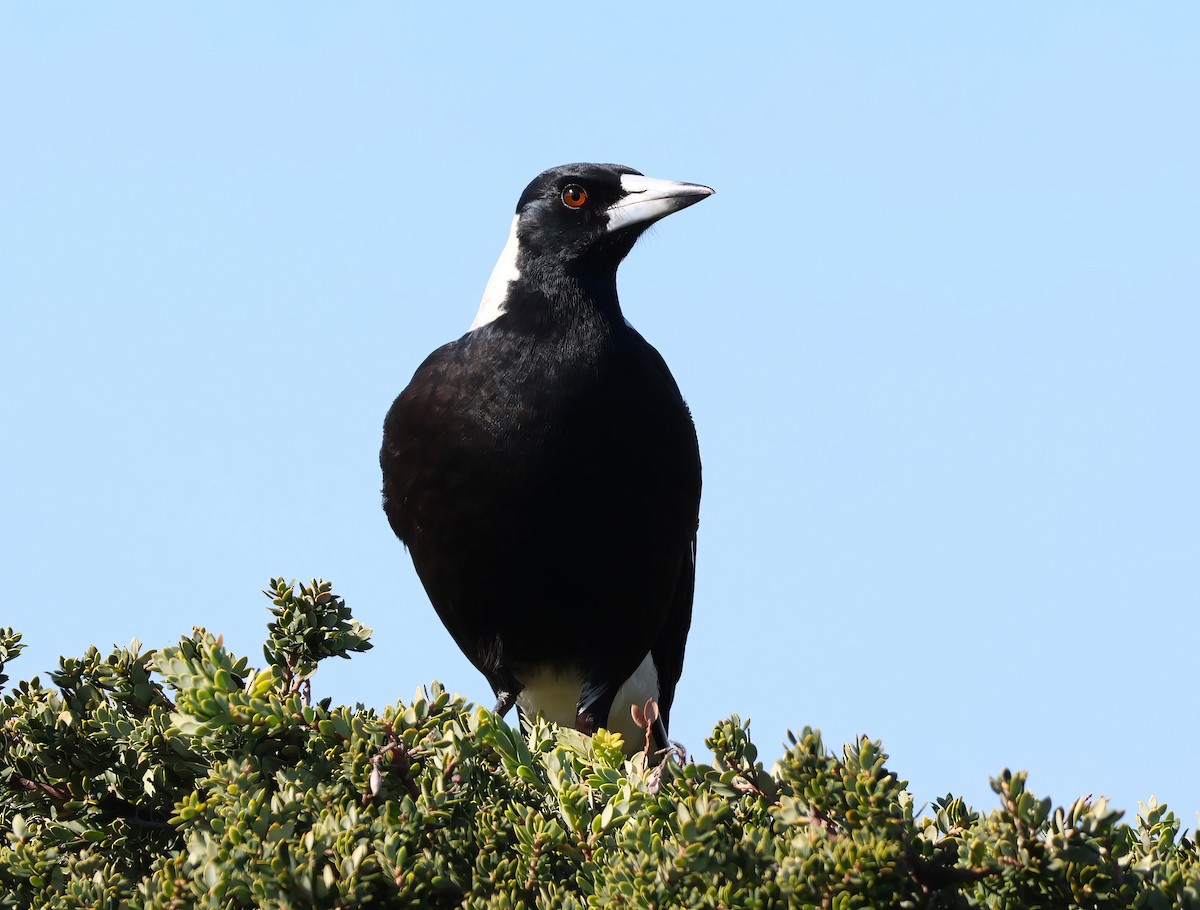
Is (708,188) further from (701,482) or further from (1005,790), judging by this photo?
(1005,790)

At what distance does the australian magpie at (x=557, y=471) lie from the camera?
13.0 ft

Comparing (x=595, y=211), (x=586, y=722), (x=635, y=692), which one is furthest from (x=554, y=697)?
(x=595, y=211)

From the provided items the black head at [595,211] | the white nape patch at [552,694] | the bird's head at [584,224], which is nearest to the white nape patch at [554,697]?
the white nape patch at [552,694]

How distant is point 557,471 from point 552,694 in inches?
32.9

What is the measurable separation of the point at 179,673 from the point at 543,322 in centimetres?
223

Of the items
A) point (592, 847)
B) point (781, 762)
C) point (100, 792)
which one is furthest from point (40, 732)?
point (781, 762)

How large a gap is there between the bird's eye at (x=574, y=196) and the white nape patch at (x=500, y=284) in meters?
0.19

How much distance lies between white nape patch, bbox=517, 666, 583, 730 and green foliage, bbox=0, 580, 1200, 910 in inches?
77.1

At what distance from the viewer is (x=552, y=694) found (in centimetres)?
443

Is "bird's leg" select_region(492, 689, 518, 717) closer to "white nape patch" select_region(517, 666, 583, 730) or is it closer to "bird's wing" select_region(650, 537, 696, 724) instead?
"white nape patch" select_region(517, 666, 583, 730)

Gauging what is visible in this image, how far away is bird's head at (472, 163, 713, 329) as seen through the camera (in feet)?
14.5

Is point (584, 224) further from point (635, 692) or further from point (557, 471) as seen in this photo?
point (635, 692)

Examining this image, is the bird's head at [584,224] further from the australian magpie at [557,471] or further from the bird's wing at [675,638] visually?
the bird's wing at [675,638]

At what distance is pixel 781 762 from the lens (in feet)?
5.67
